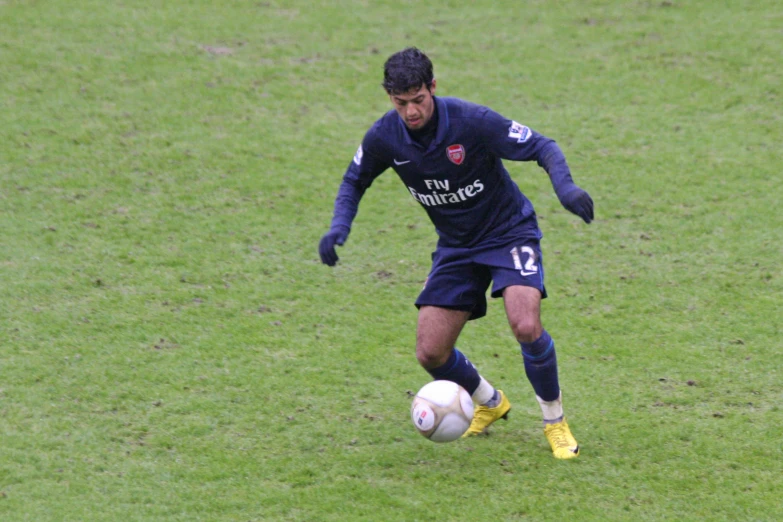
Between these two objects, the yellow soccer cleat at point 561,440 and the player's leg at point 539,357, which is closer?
the player's leg at point 539,357

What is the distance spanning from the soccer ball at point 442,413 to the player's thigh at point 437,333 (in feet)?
1.04

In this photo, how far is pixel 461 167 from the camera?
215 inches

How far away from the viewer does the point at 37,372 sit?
6.46 m

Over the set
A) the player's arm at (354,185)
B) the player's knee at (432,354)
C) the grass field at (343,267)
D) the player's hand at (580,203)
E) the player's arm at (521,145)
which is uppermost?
the player's arm at (521,145)

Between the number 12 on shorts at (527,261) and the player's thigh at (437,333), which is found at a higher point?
the number 12 on shorts at (527,261)

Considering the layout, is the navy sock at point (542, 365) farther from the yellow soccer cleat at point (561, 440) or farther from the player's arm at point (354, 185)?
the player's arm at point (354, 185)

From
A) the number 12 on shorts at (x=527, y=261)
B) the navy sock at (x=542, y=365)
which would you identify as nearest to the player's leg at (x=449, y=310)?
the number 12 on shorts at (x=527, y=261)

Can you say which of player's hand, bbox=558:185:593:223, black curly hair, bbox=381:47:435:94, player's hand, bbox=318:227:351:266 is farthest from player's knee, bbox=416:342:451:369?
black curly hair, bbox=381:47:435:94

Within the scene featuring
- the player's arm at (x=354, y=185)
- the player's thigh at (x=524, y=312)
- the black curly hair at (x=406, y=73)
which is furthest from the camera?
the player's arm at (x=354, y=185)

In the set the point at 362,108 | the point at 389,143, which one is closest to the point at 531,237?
the point at 389,143

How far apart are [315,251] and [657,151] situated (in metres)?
3.84

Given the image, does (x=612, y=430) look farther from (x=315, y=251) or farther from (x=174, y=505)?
(x=315, y=251)

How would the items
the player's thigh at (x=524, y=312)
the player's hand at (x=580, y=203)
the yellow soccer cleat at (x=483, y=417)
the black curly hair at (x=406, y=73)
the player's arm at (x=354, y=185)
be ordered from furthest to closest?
the yellow soccer cleat at (x=483, y=417) → the player's arm at (x=354, y=185) → the player's thigh at (x=524, y=312) → the black curly hair at (x=406, y=73) → the player's hand at (x=580, y=203)

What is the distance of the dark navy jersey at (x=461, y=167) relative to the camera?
5.38m
